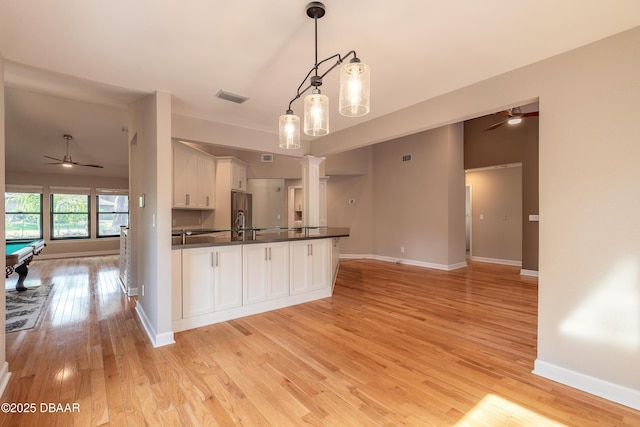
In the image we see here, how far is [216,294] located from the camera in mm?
3275

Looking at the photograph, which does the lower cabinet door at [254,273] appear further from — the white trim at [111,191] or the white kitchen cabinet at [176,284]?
the white trim at [111,191]

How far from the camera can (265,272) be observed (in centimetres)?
367

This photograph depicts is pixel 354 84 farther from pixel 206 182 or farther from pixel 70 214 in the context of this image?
pixel 70 214

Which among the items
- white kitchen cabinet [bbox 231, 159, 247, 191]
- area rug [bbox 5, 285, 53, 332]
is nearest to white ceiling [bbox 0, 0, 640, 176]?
area rug [bbox 5, 285, 53, 332]

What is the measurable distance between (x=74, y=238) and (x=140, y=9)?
29.4 feet

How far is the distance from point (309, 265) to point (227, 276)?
1215 mm

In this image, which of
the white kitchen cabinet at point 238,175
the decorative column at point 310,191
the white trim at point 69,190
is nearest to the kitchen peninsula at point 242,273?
the decorative column at point 310,191

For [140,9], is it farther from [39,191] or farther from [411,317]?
[39,191]

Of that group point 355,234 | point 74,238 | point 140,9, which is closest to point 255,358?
point 140,9

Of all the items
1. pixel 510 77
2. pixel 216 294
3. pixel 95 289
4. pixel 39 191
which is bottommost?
pixel 95 289

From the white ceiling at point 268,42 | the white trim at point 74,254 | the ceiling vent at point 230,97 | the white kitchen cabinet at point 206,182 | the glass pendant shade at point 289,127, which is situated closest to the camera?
the white ceiling at point 268,42

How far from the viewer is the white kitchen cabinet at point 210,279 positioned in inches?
122

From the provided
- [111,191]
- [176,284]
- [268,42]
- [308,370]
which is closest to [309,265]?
[176,284]

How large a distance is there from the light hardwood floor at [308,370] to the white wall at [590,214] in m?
0.25
